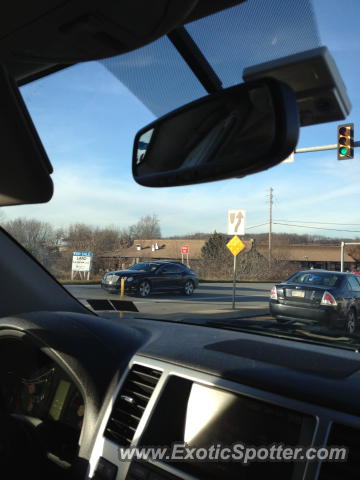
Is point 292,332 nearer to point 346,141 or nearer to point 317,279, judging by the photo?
point 317,279

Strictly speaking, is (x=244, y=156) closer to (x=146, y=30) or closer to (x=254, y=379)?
(x=146, y=30)

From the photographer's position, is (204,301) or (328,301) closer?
(328,301)

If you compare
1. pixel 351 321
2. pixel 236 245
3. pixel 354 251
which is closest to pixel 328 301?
pixel 351 321

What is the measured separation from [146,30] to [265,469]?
6.29 ft

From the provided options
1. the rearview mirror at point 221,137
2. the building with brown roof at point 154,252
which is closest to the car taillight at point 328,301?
the building with brown roof at point 154,252

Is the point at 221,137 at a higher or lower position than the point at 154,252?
higher

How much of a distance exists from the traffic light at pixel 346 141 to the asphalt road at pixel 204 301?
5.96ft

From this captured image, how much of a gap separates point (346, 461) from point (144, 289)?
400cm

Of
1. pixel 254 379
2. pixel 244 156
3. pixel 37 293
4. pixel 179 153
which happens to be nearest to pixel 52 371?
pixel 37 293

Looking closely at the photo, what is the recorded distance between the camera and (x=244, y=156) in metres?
1.40

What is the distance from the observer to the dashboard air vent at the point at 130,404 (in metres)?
2.10

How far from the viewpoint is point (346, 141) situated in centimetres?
434

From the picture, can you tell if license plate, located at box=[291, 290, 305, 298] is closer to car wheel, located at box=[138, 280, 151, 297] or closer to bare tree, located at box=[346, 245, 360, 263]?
bare tree, located at box=[346, 245, 360, 263]

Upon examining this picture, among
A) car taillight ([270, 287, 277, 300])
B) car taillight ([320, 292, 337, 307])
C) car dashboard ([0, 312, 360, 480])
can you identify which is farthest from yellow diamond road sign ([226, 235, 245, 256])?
car dashboard ([0, 312, 360, 480])
